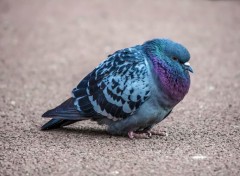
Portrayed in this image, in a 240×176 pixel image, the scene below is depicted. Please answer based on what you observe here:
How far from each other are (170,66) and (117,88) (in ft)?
1.95

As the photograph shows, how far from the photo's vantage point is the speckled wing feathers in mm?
4770

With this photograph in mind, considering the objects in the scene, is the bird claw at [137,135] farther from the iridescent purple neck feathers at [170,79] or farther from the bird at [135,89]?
the iridescent purple neck feathers at [170,79]

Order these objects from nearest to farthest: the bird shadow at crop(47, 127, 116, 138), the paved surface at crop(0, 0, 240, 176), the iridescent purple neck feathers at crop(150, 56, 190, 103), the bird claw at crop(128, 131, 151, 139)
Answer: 1. the paved surface at crop(0, 0, 240, 176)
2. the iridescent purple neck feathers at crop(150, 56, 190, 103)
3. the bird claw at crop(128, 131, 151, 139)
4. the bird shadow at crop(47, 127, 116, 138)

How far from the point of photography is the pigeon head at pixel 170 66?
471cm

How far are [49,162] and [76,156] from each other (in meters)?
0.27

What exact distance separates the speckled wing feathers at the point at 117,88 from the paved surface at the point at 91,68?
0.33 m

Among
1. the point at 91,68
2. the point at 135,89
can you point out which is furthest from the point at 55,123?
the point at 91,68

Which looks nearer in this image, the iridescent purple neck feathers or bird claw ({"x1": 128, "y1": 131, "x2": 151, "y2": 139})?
the iridescent purple neck feathers

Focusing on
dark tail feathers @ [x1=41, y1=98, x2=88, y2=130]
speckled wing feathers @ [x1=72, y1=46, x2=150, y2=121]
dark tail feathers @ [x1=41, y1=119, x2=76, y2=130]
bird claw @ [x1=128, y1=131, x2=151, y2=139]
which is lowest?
bird claw @ [x1=128, y1=131, x2=151, y2=139]

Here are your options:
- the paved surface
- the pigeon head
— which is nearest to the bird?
the pigeon head

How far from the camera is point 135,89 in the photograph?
477cm

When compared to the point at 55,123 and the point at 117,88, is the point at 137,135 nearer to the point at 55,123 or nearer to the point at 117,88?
the point at 117,88

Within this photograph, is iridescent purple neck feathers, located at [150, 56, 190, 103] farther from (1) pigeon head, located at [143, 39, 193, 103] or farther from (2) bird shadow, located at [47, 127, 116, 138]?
(2) bird shadow, located at [47, 127, 116, 138]

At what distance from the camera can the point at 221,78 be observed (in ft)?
24.4
